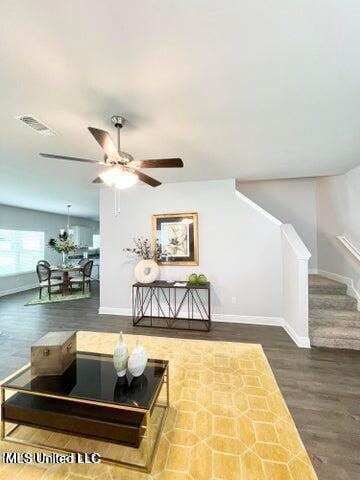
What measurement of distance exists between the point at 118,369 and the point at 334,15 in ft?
8.82

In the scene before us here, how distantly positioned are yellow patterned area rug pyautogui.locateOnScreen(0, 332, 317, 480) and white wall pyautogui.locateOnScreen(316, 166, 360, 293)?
8.54ft

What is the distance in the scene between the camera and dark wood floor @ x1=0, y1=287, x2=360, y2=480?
5.24ft

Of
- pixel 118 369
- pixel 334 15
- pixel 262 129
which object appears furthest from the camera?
pixel 262 129

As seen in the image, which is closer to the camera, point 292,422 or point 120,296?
point 292,422

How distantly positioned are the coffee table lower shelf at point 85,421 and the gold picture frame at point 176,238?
112 inches

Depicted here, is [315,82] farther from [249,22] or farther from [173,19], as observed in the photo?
[173,19]

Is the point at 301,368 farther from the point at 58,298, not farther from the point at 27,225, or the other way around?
the point at 27,225

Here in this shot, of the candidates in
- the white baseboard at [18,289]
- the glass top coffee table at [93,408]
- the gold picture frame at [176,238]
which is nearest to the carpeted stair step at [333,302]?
the gold picture frame at [176,238]

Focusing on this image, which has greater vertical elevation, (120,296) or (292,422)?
(120,296)

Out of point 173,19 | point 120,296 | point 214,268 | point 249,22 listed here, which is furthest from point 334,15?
point 120,296

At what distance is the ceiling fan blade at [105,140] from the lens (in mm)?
1542

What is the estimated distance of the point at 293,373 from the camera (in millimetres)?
2500

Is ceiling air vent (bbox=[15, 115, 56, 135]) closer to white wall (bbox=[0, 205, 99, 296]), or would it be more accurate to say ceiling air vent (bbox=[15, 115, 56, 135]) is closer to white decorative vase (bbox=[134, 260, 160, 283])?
white decorative vase (bbox=[134, 260, 160, 283])

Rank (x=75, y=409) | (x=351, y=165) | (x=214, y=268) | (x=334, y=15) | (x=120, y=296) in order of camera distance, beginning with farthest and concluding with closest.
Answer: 1. (x=120, y=296)
2. (x=214, y=268)
3. (x=351, y=165)
4. (x=75, y=409)
5. (x=334, y=15)
